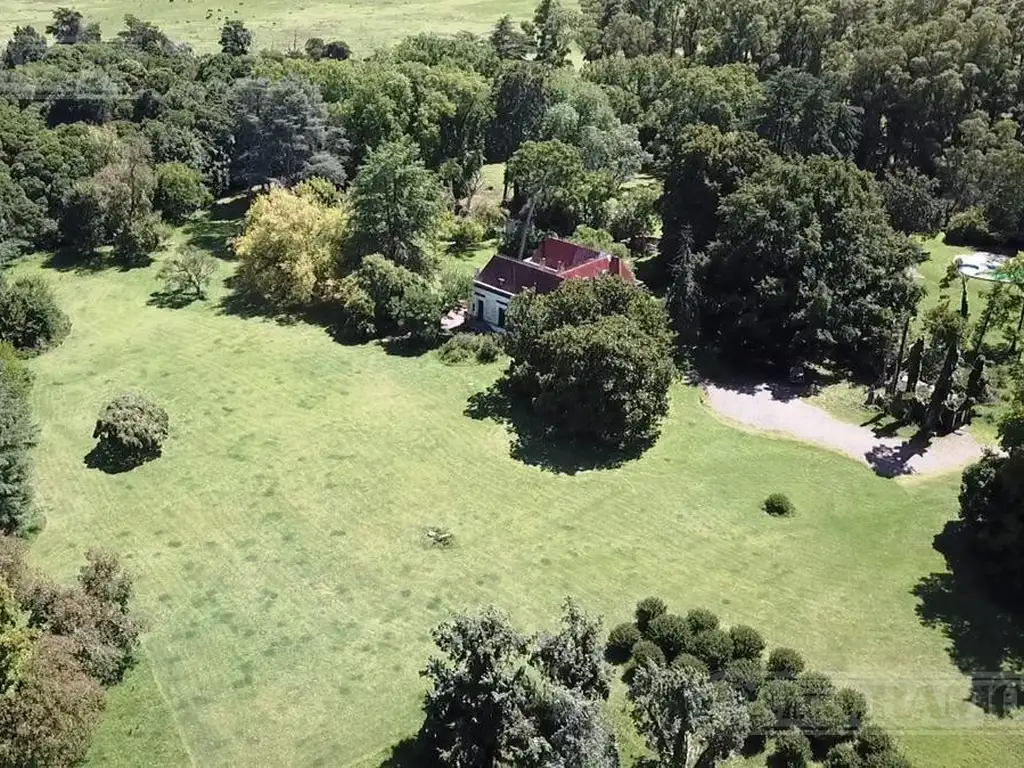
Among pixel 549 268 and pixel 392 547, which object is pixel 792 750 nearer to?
pixel 392 547

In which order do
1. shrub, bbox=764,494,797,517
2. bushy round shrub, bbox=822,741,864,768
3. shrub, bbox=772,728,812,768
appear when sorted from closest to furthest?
bushy round shrub, bbox=822,741,864,768 < shrub, bbox=772,728,812,768 < shrub, bbox=764,494,797,517

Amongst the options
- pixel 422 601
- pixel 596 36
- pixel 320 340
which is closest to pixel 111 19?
Result: pixel 596 36

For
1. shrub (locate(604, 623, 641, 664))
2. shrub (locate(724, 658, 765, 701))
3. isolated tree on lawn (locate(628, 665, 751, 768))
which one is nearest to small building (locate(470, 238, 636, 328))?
shrub (locate(604, 623, 641, 664))

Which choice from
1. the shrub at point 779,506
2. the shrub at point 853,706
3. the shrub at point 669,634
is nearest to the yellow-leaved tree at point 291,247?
the shrub at point 779,506

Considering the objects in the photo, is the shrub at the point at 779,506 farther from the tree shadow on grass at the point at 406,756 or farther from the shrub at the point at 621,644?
the tree shadow on grass at the point at 406,756

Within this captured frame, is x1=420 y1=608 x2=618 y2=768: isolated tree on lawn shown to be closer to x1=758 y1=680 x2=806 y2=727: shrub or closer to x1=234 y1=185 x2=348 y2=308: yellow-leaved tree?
x1=758 y1=680 x2=806 y2=727: shrub

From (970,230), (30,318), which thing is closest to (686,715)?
(30,318)
